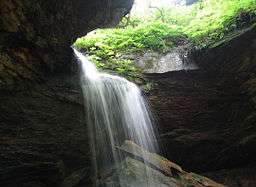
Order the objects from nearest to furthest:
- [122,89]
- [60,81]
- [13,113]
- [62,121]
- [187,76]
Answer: [13,113], [62,121], [60,81], [122,89], [187,76]

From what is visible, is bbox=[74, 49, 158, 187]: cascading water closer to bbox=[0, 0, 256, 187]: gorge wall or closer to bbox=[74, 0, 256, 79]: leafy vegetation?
bbox=[0, 0, 256, 187]: gorge wall

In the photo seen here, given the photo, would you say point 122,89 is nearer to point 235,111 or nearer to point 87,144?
point 87,144

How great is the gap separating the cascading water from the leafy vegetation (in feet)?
3.19

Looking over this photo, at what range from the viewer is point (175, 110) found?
28.6 ft

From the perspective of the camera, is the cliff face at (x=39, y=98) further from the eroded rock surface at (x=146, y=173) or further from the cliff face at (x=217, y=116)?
Result: the cliff face at (x=217, y=116)

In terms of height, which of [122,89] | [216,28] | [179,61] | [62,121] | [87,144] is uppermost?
[216,28]

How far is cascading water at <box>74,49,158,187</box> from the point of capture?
24.1 ft

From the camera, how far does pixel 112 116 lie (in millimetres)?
7828

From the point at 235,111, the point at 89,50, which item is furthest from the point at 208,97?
the point at 89,50

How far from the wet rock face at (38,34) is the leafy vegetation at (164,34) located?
217 centimetres

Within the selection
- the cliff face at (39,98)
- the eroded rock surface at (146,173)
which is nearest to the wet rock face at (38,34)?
the cliff face at (39,98)

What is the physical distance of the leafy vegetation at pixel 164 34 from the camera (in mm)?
9945

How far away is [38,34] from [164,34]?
691 cm

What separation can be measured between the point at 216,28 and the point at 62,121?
20.6 ft
